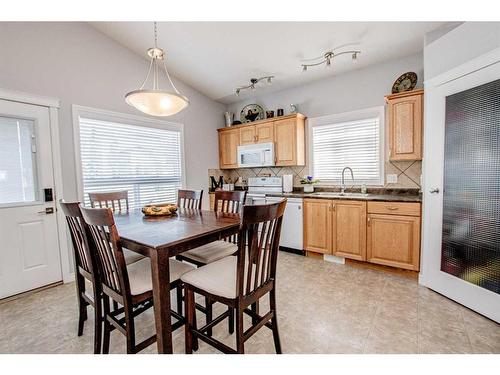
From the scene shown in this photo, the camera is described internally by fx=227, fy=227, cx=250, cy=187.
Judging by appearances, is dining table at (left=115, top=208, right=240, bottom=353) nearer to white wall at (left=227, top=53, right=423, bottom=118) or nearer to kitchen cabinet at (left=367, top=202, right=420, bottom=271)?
kitchen cabinet at (left=367, top=202, right=420, bottom=271)

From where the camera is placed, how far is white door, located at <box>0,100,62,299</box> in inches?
89.0

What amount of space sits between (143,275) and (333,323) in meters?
1.50

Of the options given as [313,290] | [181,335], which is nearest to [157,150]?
[181,335]

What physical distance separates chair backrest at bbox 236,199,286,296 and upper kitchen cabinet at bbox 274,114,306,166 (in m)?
2.42

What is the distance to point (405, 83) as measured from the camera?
2.84 meters

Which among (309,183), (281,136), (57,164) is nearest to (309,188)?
(309,183)

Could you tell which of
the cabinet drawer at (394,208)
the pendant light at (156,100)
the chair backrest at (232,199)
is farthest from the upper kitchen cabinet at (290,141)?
the pendant light at (156,100)

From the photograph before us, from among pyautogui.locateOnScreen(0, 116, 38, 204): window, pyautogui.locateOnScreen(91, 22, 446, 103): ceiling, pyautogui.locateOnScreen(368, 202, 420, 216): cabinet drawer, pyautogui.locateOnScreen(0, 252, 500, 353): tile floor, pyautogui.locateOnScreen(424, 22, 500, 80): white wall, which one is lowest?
pyautogui.locateOnScreen(0, 252, 500, 353): tile floor

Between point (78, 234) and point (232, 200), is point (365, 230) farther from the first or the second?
point (78, 234)

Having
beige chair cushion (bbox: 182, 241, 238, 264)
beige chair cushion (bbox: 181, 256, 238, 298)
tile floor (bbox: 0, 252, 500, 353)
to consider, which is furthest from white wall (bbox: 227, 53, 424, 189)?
beige chair cushion (bbox: 181, 256, 238, 298)

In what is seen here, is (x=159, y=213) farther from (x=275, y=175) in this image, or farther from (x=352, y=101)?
(x=352, y=101)

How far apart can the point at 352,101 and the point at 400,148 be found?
1.06m
